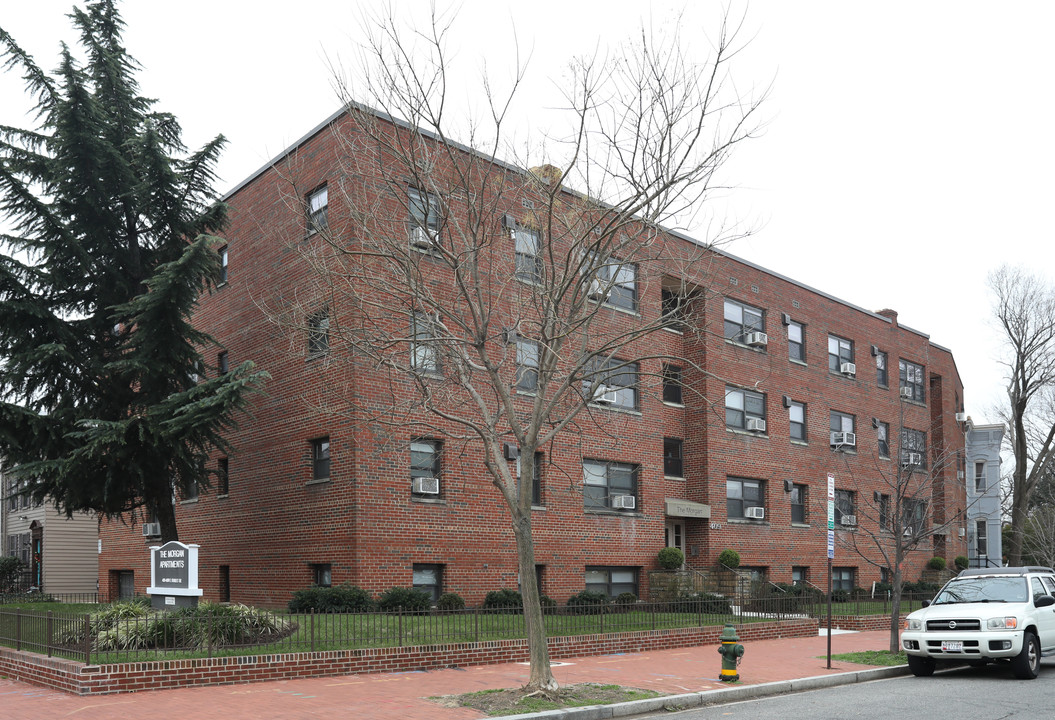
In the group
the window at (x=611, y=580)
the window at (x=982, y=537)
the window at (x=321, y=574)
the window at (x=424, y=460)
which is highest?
the window at (x=424, y=460)

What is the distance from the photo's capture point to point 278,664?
14.2 metres

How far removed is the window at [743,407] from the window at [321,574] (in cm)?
1408

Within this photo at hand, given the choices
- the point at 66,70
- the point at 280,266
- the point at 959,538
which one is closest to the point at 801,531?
the point at 959,538

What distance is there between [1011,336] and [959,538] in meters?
9.34

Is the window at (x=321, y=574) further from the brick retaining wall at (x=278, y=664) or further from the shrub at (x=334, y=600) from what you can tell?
the brick retaining wall at (x=278, y=664)

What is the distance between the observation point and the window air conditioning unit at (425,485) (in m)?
22.3

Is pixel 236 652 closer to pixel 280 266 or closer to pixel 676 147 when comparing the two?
pixel 676 147

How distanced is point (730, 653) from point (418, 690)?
4805 mm

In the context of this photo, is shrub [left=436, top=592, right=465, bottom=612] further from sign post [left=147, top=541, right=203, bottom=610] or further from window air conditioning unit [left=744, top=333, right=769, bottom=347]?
window air conditioning unit [left=744, top=333, right=769, bottom=347]

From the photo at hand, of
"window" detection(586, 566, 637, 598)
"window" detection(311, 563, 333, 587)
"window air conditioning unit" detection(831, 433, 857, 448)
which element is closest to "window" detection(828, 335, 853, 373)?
"window air conditioning unit" detection(831, 433, 857, 448)

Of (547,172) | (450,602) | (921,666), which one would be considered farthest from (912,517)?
(547,172)

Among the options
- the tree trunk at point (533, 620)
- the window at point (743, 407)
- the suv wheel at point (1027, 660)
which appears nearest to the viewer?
the tree trunk at point (533, 620)

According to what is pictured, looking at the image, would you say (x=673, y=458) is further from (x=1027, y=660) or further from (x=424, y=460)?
(x=1027, y=660)

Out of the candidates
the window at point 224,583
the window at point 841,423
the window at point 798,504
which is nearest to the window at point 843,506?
the window at point 798,504
